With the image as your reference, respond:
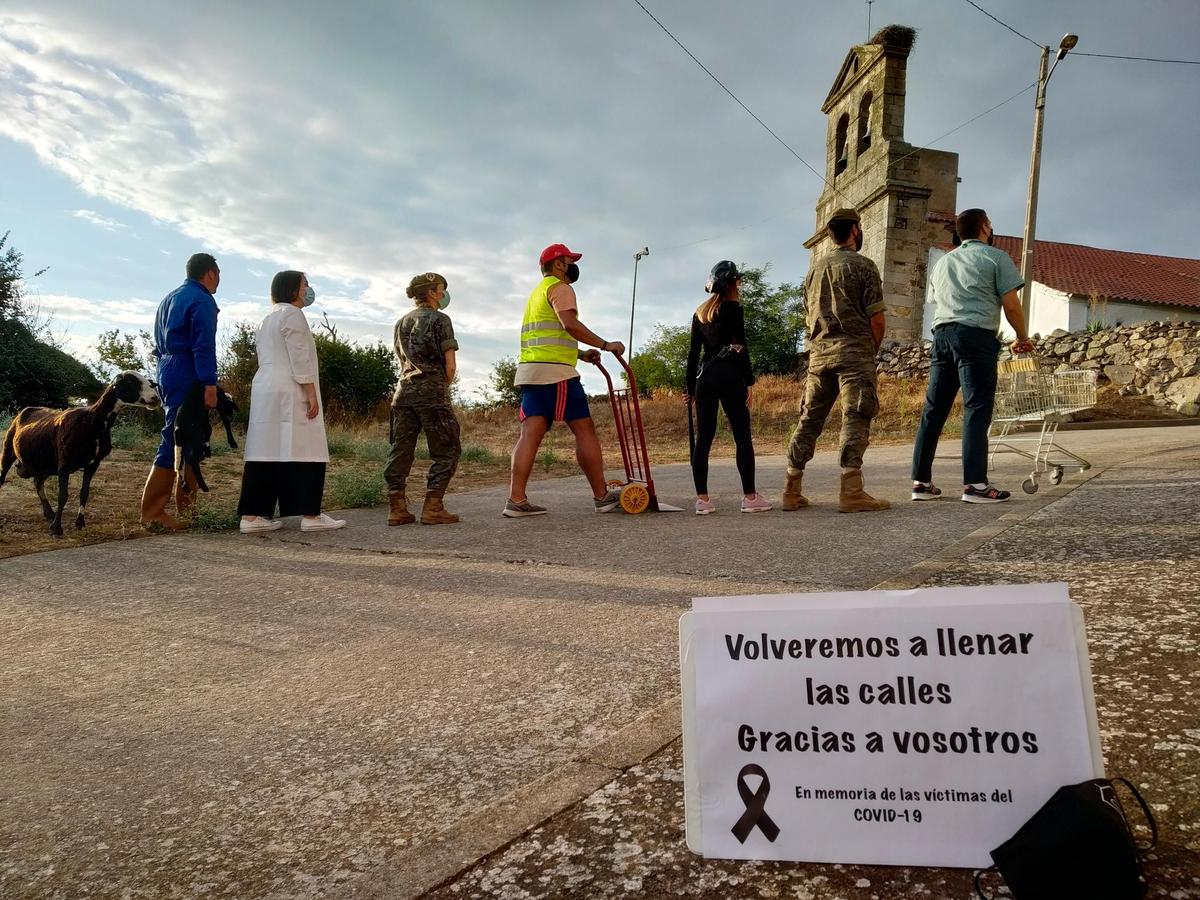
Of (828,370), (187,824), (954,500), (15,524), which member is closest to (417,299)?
(828,370)

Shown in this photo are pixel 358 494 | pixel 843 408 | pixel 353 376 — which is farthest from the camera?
pixel 353 376

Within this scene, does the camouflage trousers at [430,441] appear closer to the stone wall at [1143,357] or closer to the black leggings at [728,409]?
the black leggings at [728,409]

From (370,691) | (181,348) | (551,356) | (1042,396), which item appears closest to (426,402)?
(551,356)

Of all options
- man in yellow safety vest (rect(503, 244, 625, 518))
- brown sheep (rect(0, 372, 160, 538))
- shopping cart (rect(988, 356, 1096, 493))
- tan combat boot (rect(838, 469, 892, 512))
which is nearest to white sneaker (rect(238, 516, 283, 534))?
brown sheep (rect(0, 372, 160, 538))

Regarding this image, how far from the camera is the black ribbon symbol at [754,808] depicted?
144cm

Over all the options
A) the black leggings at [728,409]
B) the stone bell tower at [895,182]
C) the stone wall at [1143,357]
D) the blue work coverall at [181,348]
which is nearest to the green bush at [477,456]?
the blue work coverall at [181,348]

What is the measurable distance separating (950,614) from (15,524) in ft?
23.7

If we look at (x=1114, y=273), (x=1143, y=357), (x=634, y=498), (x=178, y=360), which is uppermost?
(x=1114, y=273)

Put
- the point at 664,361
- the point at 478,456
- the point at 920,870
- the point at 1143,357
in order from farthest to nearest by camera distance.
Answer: the point at 664,361, the point at 1143,357, the point at 478,456, the point at 920,870

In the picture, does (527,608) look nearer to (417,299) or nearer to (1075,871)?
(1075,871)

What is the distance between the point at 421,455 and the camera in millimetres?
12961

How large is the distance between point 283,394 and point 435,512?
58.1 inches

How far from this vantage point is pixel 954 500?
6000 millimetres

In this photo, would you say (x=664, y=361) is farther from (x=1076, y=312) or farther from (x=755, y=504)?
(x=755, y=504)
